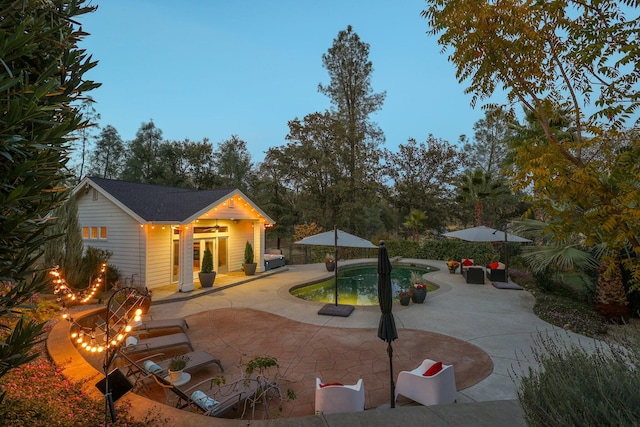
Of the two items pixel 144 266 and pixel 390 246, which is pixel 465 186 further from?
pixel 144 266

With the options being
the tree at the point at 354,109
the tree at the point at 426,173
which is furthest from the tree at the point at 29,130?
the tree at the point at 426,173

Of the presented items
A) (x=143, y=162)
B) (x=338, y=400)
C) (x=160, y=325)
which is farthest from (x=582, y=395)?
(x=143, y=162)

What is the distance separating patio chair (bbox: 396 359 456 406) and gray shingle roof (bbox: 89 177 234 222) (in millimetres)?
11067

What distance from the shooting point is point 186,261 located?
12922 millimetres

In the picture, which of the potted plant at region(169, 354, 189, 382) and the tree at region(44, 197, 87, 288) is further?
the tree at region(44, 197, 87, 288)

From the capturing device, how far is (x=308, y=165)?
2680 cm

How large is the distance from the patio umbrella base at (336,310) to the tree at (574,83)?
22.4 feet

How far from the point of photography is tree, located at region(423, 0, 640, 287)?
145 inches

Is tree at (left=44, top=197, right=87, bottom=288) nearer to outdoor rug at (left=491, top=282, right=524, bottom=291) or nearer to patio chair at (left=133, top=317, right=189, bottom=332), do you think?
patio chair at (left=133, top=317, right=189, bottom=332)

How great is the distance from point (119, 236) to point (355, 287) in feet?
37.3

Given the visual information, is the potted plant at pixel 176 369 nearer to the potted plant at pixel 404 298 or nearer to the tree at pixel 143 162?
the potted plant at pixel 404 298

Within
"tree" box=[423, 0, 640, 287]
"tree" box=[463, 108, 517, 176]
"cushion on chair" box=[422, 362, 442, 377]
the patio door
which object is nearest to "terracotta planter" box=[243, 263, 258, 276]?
the patio door

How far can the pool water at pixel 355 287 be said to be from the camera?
43.8 ft

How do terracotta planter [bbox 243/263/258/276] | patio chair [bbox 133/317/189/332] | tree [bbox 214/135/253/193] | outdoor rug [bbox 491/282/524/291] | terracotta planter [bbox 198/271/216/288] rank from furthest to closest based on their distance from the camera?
1. tree [bbox 214/135/253/193]
2. terracotta planter [bbox 243/263/258/276]
3. outdoor rug [bbox 491/282/524/291]
4. terracotta planter [bbox 198/271/216/288]
5. patio chair [bbox 133/317/189/332]
